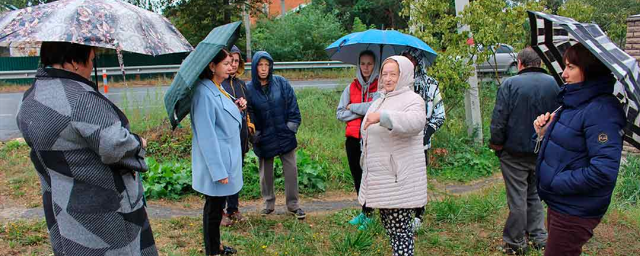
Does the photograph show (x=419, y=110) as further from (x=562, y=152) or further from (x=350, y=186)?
(x=350, y=186)

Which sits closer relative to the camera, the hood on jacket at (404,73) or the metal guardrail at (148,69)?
the hood on jacket at (404,73)

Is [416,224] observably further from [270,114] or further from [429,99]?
[270,114]

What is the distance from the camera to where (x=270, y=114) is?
16.4 ft

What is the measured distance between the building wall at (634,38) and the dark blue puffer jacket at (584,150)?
5.12 m

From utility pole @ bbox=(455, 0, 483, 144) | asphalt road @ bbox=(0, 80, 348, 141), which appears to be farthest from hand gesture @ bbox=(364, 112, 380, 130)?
asphalt road @ bbox=(0, 80, 348, 141)

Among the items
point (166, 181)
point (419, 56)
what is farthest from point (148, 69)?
point (419, 56)

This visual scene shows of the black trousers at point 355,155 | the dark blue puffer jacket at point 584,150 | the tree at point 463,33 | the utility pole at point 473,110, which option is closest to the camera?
the dark blue puffer jacket at point 584,150

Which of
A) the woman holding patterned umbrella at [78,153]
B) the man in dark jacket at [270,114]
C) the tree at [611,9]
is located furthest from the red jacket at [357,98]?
the tree at [611,9]

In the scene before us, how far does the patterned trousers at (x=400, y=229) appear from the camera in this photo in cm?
357

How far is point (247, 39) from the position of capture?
2406cm

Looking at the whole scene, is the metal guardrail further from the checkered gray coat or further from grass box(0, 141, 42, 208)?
the checkered gray coat

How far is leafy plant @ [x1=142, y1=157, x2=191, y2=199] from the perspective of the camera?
5.83 m

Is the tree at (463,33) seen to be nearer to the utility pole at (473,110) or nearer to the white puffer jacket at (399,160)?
the utility pole at (473,110)

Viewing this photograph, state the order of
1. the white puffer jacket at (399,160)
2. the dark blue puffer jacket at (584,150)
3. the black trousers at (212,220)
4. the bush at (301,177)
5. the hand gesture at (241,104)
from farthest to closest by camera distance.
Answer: the bush at (301,177), the hand gesture at (241,104), the black trousers at (212,220), the white puffer jacket at (399,160), the dark blue puffer jacket at (584,150)
